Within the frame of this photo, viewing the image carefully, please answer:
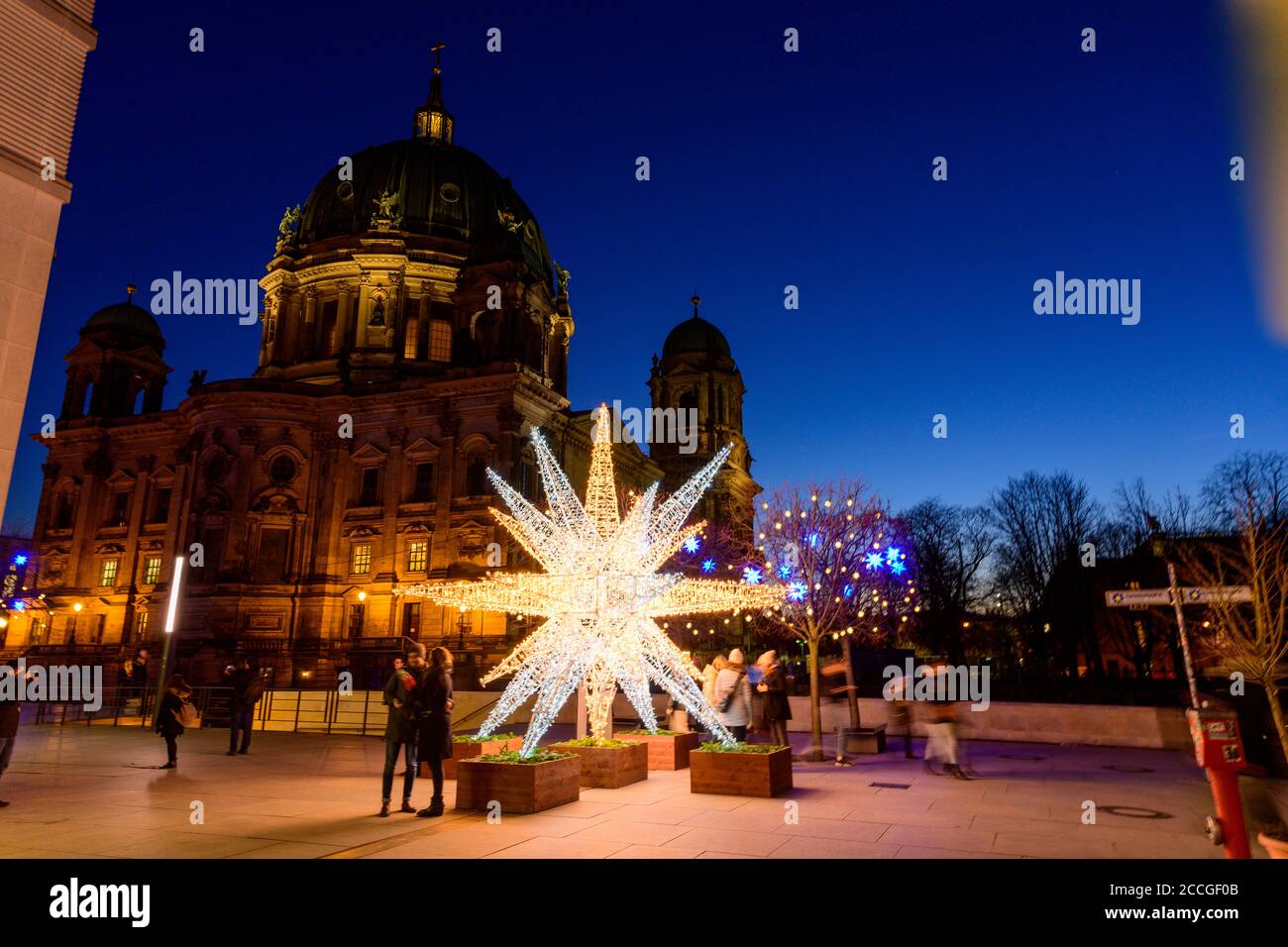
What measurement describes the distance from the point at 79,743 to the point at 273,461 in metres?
32.0

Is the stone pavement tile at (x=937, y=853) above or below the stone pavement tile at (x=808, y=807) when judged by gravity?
above

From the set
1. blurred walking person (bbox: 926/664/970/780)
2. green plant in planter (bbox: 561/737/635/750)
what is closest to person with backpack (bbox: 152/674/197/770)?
green plant in planter (bbox: 561/737/635/750)

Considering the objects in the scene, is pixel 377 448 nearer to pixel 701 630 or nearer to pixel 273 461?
pixel 273 461

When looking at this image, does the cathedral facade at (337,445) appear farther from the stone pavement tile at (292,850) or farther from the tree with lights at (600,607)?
the stone pavement tile at (292,850)

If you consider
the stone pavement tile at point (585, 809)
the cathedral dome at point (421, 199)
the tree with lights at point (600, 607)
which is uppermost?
the cathedral dome at point (421, 199)

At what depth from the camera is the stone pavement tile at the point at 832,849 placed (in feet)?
27.4

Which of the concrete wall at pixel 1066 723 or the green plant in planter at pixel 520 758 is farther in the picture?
the concrete wall at pixel 1066 723

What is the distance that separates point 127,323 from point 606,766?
222 feet

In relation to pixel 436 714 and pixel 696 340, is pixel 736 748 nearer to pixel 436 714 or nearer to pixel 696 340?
pixel 436 714

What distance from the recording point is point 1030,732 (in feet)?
71.5

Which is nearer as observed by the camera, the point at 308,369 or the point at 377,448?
the point at 377,448

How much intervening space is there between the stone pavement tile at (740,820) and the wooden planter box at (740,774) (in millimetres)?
1173

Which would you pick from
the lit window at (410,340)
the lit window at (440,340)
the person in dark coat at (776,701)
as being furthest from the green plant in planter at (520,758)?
the lit window at (410,340)
